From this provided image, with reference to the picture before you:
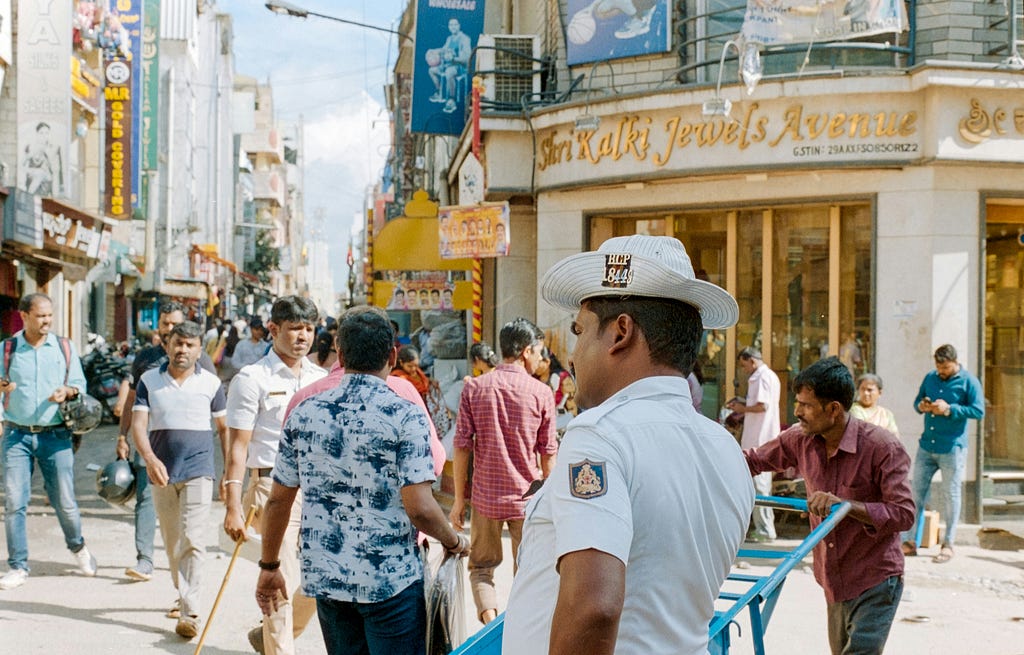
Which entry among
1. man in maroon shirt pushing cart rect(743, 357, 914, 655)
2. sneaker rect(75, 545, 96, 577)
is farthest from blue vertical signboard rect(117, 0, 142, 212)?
man in maroon shirt pushing cart rect(743, 357, 914, 655)

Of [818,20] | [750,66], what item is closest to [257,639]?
[750,66]

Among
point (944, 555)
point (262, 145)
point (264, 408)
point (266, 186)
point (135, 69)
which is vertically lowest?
point (944, 555)

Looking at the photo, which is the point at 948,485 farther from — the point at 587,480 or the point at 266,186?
the point at 266,186

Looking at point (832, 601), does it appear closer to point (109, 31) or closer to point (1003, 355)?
point (1003, 355)

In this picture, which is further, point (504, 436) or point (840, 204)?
point (840, 204)

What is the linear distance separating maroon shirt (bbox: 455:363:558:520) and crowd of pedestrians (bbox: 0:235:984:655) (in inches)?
0.5

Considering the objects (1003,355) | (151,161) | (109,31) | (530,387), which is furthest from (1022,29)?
(151,161)

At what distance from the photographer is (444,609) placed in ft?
13.6

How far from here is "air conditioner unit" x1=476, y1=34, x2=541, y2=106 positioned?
14703 millimetres

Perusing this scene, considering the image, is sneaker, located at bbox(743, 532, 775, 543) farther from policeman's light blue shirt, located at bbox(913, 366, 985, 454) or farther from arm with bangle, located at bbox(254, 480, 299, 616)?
arm with bangle, located at bbox(254, 480, 299, 616)

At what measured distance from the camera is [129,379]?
9852mm

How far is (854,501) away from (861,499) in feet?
0.40

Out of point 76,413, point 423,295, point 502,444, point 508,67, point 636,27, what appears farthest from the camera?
point 423,295

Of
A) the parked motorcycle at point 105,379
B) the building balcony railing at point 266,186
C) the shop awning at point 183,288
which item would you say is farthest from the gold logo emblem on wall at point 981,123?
the building balcony railing at point 266,186
